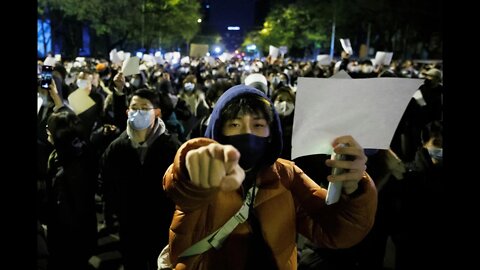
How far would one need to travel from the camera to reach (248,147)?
1925 mm

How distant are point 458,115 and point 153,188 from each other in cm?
246

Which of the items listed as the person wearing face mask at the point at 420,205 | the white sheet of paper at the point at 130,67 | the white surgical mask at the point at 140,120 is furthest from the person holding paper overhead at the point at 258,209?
the white sheet of paper at the point at 130,67

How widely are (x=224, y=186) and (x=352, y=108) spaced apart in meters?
0.63

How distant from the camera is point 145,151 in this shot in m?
3.87

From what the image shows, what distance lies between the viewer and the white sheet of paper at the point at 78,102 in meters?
5.53

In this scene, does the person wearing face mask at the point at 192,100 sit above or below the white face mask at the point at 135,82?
below

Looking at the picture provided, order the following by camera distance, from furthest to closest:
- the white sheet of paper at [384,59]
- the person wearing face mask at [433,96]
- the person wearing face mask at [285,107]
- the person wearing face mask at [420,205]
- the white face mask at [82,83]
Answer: the white sheet of paper at [384,59] < the white face mask at [82,83] < the person wearing face mask at [433,96] < the person wearing face mask at [285,107] < the person wearing face mask at [420,205]

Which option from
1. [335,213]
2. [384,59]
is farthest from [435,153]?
[384,59]

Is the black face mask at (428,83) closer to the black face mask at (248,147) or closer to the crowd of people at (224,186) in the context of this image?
the crowd of people at (224,186)

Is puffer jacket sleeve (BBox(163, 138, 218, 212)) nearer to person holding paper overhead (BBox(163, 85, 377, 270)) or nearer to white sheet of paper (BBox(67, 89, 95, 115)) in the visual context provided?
person holding paper overhead (BBox(163, 85, 377, 270))

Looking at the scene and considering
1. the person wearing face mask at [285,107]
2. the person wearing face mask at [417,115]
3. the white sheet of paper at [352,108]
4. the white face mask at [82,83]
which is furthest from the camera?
the white face mask at [82,83]

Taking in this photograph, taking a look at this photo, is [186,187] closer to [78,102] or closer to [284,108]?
[284,108]

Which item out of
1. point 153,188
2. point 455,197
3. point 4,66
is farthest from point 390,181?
point 4,66

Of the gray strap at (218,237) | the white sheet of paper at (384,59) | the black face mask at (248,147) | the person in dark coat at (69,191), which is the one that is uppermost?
the white sheet of paper at (384,59)
